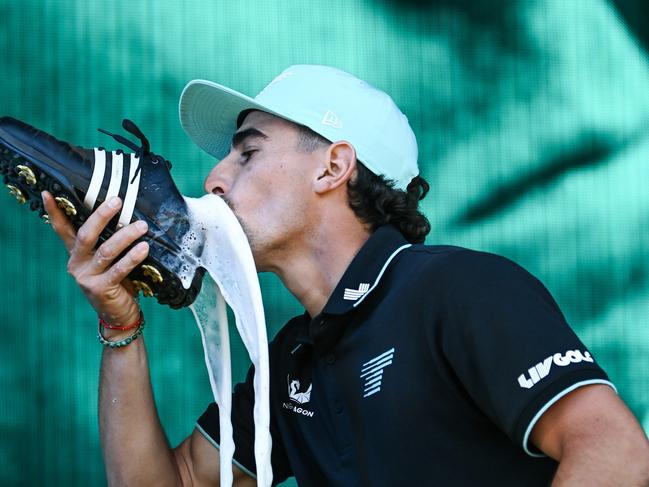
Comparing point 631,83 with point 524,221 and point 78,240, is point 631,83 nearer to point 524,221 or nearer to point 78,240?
point 524,221

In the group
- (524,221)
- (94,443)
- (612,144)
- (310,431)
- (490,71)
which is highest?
(490,71)

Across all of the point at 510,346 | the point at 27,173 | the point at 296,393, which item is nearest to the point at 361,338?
the point at 296,393

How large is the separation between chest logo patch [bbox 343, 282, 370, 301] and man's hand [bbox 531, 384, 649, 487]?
446 mm

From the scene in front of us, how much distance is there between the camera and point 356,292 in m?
1.69

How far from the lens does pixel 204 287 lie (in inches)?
69.6

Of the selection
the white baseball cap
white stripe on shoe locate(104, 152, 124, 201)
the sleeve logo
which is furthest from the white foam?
the sleeve logo

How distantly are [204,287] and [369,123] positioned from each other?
0.42 m

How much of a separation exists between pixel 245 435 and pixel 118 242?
0.50 meters

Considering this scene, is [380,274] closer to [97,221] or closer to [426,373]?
[426,373]

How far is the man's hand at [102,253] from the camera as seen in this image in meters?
1.59

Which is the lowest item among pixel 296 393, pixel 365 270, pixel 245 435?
pixel 245 435

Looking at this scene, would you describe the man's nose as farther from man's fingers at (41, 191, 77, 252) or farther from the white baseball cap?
man's fingers at (41, 191, 77, 252)

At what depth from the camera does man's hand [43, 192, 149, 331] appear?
5.23 feet

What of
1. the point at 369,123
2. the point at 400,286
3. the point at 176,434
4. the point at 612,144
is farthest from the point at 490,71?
the point at 176,434
